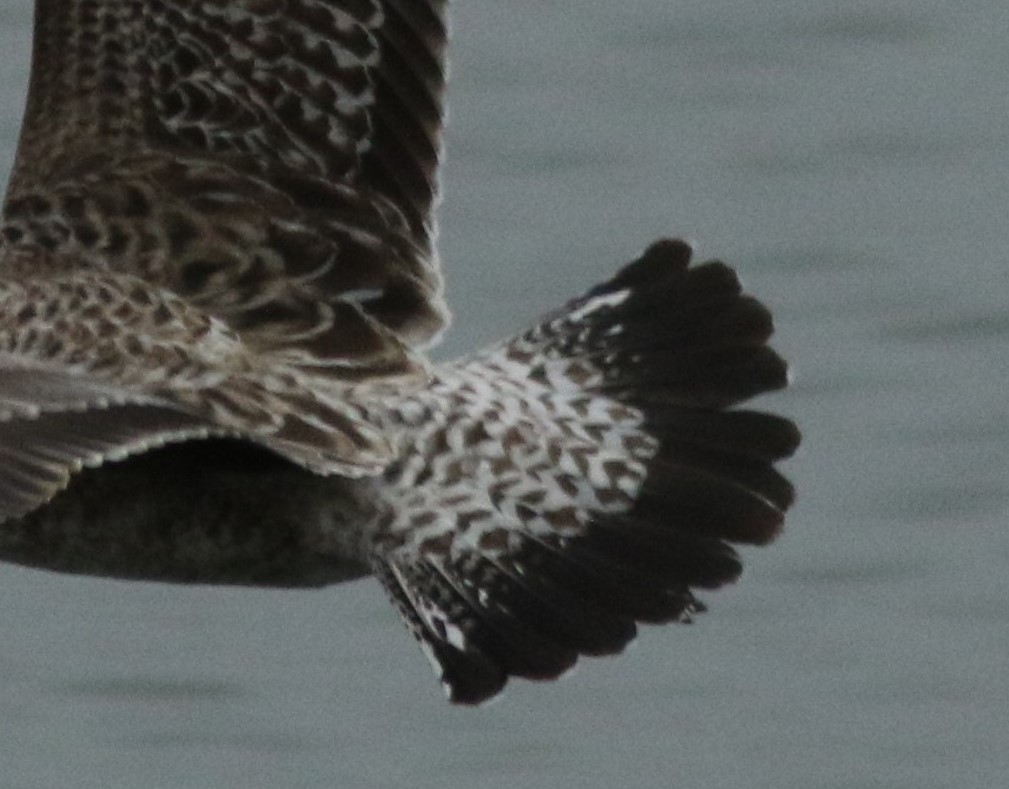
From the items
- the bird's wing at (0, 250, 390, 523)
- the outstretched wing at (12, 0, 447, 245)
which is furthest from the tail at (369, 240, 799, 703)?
the outstretched wing at (12, 0, 447, 245)

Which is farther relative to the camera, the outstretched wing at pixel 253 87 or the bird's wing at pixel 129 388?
the outstretched wing at pixel 253 87

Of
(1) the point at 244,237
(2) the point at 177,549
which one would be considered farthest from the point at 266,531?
(1) the point at 244,237

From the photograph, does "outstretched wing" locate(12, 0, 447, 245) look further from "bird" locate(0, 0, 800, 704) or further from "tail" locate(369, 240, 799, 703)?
"tail" locate(369, 240, 799, 703)

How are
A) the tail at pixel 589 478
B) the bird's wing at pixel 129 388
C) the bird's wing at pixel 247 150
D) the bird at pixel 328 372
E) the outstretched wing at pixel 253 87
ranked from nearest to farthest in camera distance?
the bird's wing at pixel 129 388, the bird at pixel 328 372, the tail at pixel 589 478, the bird's wing at pixel 247 150, the outstretched wing at pixel 253 87

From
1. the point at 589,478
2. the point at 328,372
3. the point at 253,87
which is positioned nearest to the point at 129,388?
the point at 328,372

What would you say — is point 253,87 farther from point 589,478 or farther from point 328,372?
point 589,478

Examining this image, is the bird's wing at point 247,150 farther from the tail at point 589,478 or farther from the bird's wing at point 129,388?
the tail at point 589,478

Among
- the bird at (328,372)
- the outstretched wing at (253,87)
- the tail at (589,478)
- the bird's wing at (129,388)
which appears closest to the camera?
the bird's wing at (129,388)

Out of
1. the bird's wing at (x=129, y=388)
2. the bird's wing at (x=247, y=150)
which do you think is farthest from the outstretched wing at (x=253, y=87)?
the bird's wing at (x=129, y=388)

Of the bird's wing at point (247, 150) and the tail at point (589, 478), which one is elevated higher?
the bird's wing at point (247, 150)

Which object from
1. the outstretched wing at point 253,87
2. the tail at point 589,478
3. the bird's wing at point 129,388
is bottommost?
the tail at point 589,478
